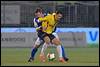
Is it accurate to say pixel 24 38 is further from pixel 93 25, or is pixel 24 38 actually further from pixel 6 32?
pixel 93 25

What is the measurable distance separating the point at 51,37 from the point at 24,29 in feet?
42.4

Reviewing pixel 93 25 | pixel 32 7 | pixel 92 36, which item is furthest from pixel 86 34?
pixel 32 7

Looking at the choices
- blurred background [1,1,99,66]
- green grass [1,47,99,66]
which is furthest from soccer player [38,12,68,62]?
blurred background [1,1,99,66]

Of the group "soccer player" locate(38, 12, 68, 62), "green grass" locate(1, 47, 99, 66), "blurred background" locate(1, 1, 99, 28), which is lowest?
"green grass" locate(1, 47, 99, 66)

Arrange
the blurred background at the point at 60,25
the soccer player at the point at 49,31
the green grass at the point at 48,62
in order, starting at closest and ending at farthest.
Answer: the green grass at the point at 48,62
the soccer player at the point at 49,31
the blurred background at the point at 60,25

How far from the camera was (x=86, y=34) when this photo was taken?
29828 mm

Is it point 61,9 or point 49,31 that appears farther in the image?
point 61,9

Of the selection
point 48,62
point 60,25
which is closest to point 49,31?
point 48,62

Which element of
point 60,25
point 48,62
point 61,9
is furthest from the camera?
point 61,9

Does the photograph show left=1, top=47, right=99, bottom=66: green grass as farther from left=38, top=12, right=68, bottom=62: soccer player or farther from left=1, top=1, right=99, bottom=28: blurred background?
left=1, top=1, right=99, bottom=28: blurred background

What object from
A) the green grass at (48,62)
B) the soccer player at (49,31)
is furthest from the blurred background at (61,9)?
the soccer player at (49,31)

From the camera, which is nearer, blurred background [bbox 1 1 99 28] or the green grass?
the green grass

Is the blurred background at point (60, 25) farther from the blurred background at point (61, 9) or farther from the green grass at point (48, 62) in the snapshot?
the green grass at point (48, 62)

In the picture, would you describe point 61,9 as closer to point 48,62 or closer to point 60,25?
point 60,25
